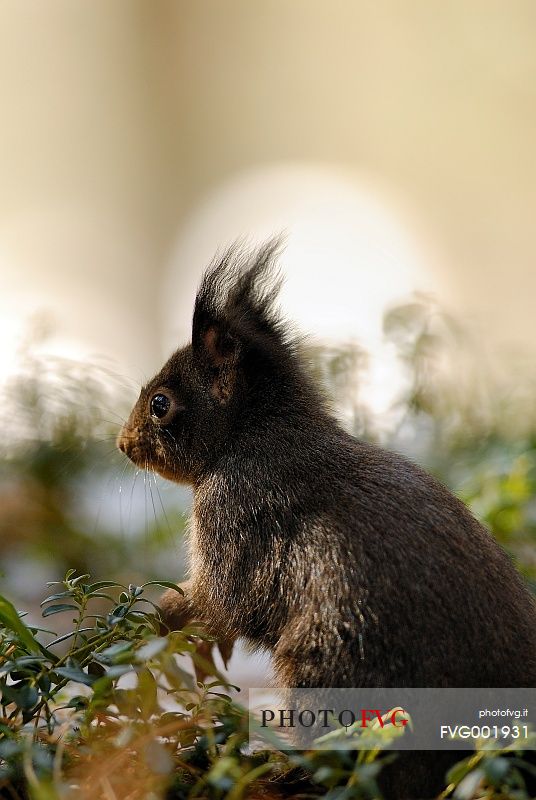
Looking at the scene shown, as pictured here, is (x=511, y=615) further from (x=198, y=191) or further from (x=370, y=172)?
(x=198, y=191)

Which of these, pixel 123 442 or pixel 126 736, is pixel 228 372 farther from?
pixel 126 736

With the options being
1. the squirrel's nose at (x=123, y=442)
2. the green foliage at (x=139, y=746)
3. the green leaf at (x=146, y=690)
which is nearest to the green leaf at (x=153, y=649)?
the green foliage at (x=139, y=746)

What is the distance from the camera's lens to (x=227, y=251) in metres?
2.93

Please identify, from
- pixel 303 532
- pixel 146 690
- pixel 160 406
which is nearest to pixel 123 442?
pixel 160 406

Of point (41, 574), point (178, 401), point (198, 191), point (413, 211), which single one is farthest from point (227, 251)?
point (198, 191)

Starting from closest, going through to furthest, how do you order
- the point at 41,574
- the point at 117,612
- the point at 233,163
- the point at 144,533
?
the point at 117,612
the point at 41,574
the point at 144,533
the point at 233,163

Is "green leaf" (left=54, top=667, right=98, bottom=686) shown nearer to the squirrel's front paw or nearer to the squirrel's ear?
the squirrel's front paw

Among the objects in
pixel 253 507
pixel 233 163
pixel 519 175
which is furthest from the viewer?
pixel 233 163

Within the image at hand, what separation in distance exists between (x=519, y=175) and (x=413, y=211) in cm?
97

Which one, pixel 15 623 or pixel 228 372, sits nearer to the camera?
pixel 15 623

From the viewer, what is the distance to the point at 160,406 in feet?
9.75

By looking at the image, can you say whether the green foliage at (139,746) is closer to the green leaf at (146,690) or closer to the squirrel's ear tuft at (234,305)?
the green leaf at (146,690)

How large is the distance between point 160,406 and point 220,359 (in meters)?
0.27

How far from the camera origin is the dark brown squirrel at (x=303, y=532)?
6.45 ft
